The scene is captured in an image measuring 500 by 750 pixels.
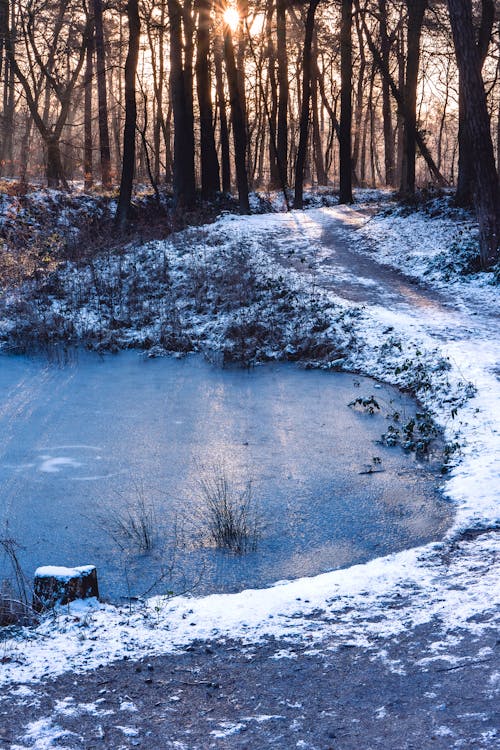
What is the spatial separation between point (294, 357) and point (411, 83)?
15.3 metres

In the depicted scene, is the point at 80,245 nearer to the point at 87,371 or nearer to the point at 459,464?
the point at 87,371

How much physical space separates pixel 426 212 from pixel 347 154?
6.87 metres

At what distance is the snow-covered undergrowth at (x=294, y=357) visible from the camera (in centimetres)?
425

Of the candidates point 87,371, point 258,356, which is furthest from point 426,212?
point 87,371

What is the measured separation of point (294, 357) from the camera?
12422mm

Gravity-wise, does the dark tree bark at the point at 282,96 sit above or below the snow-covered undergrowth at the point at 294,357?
above

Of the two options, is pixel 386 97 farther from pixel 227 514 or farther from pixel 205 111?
pixel 227 514

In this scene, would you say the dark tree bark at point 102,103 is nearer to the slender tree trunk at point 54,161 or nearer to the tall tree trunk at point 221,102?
the slender tree trunk at point 54,161

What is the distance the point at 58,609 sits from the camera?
4531 mm

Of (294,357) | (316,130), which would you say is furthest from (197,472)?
(316,130)

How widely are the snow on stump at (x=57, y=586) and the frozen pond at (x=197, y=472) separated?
0.85m

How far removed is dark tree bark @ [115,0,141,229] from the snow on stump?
17171mm

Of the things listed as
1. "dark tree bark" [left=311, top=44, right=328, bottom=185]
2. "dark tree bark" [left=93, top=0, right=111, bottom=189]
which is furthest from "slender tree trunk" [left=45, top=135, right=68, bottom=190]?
"dark tree bark" [left=311, top=44, right=328, bottom=185]

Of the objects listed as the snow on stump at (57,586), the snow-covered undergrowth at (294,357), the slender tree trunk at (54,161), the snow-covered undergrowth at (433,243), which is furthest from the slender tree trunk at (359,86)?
the snow on stump at (57,586)
